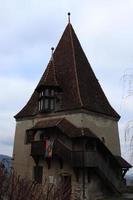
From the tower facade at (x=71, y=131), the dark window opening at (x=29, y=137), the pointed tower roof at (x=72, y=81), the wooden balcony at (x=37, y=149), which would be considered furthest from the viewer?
the dark window opening at (x=29, y=137)

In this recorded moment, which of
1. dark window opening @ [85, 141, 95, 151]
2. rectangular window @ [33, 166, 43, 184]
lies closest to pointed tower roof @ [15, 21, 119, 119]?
dark window opening @ [85, 141, 95, 151]

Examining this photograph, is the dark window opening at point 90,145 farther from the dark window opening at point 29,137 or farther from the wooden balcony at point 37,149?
the dark window opening at point 29,137

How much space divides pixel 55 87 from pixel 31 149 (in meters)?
4.61

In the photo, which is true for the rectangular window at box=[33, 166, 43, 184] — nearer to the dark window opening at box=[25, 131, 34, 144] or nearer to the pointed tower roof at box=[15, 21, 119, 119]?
the dark window opening at box=[25, 131, 34, 144]

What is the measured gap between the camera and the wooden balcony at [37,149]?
69.5ft

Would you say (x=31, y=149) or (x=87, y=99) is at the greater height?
(x=87, y=99)

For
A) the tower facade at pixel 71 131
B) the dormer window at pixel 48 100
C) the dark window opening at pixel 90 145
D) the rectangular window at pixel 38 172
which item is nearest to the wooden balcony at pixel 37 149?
the tower facade at pixel 71 131

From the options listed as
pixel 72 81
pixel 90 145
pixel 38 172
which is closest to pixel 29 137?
pixel 38 172

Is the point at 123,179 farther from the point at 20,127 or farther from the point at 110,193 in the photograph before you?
the point at 20,127

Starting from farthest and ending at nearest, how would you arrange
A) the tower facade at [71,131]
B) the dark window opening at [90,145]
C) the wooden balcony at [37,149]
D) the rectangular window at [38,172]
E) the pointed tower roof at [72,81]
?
the pointed tower roof at [72,81]
the rectangular window at [38,172]
the wooden balcony at [37,149]
the dark window opening at [90,145]
the tower facade at [71,131]

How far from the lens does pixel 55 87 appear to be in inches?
925

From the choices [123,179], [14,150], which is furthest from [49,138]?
[123,179]

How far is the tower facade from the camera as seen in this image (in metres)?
20.5

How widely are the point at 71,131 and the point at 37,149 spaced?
2494 mm
